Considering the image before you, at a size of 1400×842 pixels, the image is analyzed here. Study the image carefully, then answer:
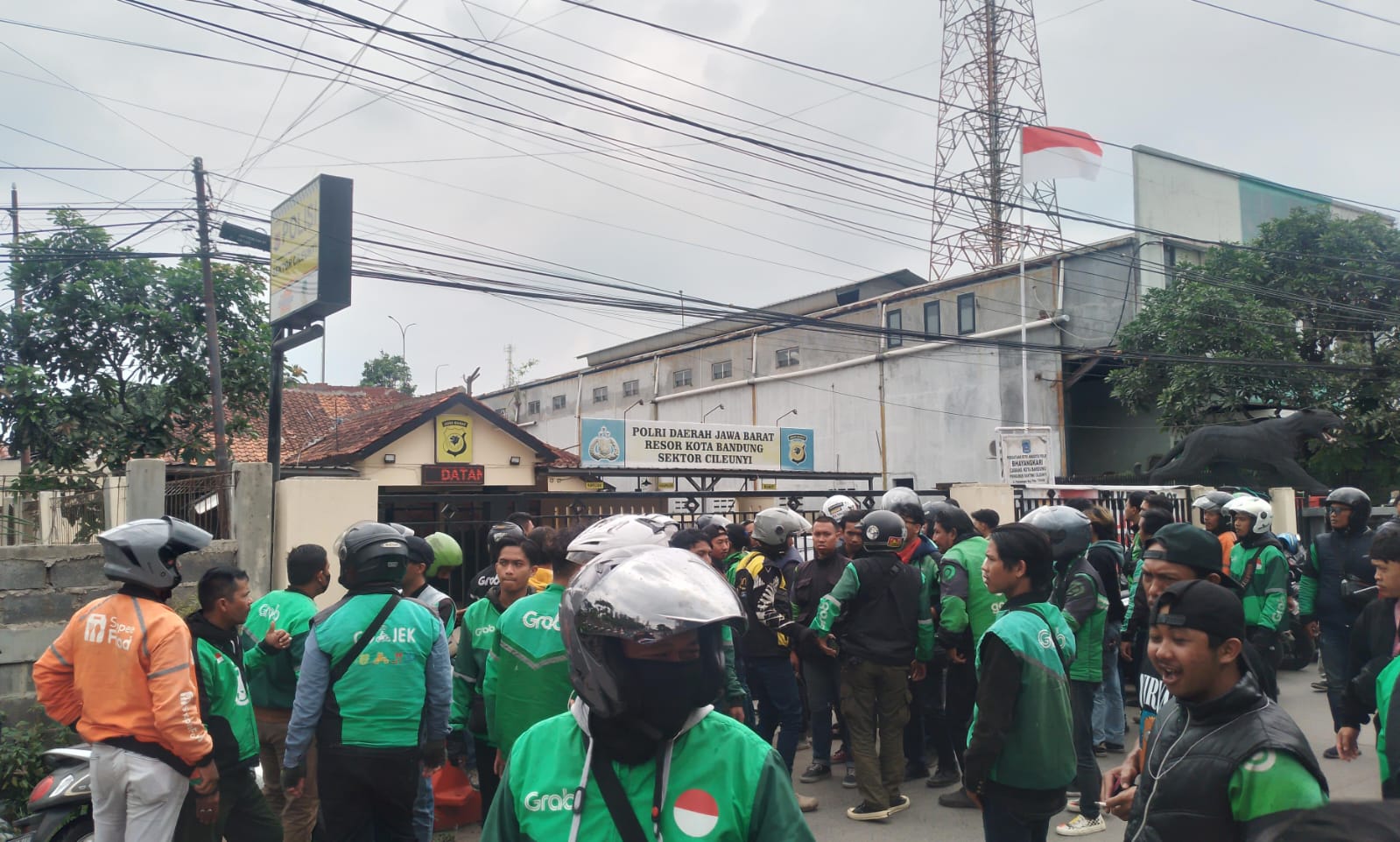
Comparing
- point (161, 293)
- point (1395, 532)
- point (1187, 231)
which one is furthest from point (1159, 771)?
point (1187, 231)

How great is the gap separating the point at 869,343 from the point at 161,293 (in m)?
23.4

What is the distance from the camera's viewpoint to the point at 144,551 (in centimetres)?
427

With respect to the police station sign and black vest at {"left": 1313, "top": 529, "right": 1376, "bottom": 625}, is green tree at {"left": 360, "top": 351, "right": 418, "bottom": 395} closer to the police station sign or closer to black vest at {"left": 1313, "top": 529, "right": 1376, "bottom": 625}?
the police station sign

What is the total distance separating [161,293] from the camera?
40.5ft

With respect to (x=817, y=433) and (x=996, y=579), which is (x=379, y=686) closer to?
(x=996, y=579)

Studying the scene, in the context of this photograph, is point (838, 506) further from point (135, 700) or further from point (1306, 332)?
point (1306, 332)

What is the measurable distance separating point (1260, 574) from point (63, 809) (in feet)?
24.8

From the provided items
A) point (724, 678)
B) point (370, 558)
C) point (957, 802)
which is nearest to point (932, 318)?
point (957, 802)

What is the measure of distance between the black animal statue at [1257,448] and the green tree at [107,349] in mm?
18079

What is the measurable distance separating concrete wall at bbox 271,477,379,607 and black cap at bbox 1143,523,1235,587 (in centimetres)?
643

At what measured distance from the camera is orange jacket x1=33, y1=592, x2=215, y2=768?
A: 4129 mm

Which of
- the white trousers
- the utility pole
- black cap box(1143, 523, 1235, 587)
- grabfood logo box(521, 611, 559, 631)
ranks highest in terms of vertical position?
the utility pole

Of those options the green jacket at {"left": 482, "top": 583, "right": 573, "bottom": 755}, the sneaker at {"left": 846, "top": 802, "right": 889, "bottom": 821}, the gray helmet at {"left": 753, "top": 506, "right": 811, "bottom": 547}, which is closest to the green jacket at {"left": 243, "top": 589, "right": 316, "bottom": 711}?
the green jacket at {"left": 482, "top": 583, "right": 573, "bottom": 755}

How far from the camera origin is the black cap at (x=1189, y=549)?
380 centimetres
